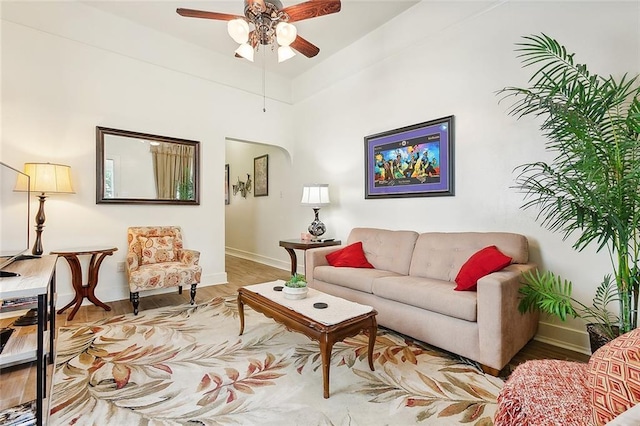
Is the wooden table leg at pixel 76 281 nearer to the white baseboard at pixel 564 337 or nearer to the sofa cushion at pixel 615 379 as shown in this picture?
the sofa cushion at pixel 615 379

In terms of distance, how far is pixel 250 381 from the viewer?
6.27ft

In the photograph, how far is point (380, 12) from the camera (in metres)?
3.51

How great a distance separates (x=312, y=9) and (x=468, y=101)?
177 cm

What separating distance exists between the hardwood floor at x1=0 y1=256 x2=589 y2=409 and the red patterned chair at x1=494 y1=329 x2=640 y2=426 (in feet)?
4.02

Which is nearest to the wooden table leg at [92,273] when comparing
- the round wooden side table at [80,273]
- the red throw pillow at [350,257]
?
the round wooden side table at [80,273]

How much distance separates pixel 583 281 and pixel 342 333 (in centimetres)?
204

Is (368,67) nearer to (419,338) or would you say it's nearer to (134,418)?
(419,338)

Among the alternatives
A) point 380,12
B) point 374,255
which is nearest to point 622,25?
point 380,12

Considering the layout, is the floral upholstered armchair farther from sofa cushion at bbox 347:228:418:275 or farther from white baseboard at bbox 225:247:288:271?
sofa cushion at bbox 347:228:418:275

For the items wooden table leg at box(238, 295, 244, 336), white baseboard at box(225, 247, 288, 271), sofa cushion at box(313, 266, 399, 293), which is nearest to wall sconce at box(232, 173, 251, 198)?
white baseboard at box(225, 247, 288, 271)

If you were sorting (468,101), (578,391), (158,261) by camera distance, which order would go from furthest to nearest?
(158,261) < (468,101) < (578,391)

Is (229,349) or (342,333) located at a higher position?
(342,333)

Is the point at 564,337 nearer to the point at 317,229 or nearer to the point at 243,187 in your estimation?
the point at 317,229

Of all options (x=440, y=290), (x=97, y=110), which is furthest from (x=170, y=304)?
(x=440, y=290)
